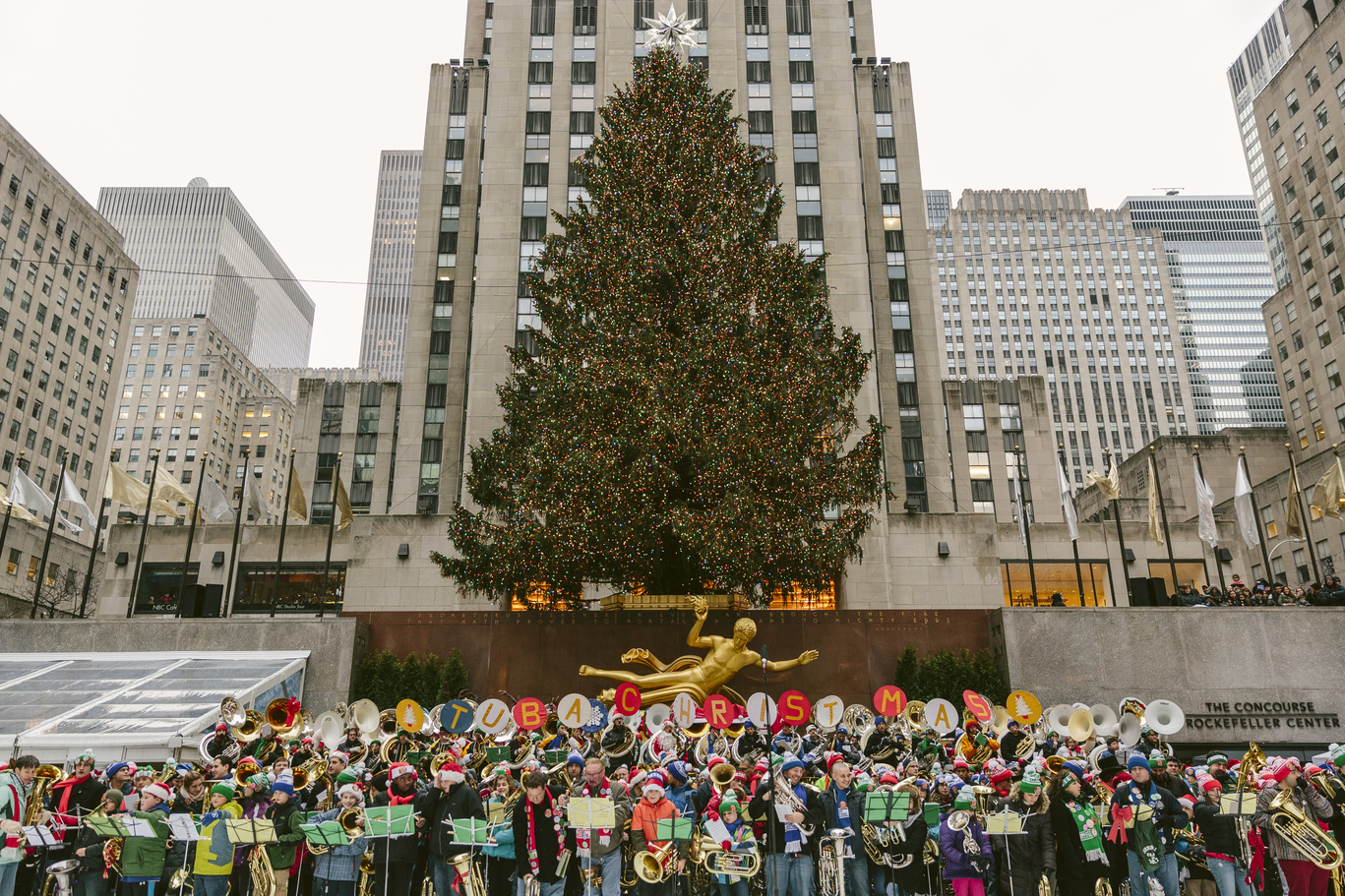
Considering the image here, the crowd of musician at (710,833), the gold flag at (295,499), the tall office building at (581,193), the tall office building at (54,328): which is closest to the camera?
the crowd of musician at (710,833)

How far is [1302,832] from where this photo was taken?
39.6 feet

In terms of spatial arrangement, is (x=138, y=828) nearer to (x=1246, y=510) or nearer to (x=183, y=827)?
(x=183, y=827)

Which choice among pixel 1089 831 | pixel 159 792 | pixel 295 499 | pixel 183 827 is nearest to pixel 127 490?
pixel 295 499

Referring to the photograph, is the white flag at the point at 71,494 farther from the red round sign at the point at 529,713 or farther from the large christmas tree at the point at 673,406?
the red round sign at the point at 529,713

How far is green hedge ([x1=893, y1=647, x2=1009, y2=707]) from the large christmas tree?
10.5 ft

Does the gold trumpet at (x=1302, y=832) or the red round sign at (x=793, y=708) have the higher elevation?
the red round sign at (x=793, y=708)

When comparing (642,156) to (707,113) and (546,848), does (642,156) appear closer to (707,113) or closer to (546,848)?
(707,113)

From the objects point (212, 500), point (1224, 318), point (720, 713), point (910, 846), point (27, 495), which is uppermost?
point (1224, 318)

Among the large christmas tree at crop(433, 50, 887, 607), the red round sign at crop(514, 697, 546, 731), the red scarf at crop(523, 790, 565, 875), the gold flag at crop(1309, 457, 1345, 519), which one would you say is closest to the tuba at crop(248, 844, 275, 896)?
the red scarf at crop(523, 790, 565, 875)

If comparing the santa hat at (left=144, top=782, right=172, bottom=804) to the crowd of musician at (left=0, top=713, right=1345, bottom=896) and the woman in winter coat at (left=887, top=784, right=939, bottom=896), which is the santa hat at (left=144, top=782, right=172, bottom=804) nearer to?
the crowd of musician at (left=0, top=713, right=1345, bottom=896)

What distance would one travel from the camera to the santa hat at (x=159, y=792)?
12430 mm

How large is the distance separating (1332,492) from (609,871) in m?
28.2

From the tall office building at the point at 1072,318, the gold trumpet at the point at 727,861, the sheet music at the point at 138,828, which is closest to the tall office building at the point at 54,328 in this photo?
the sheet music at the point at 138,828

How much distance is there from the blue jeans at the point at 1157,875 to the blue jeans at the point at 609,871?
281 inches
